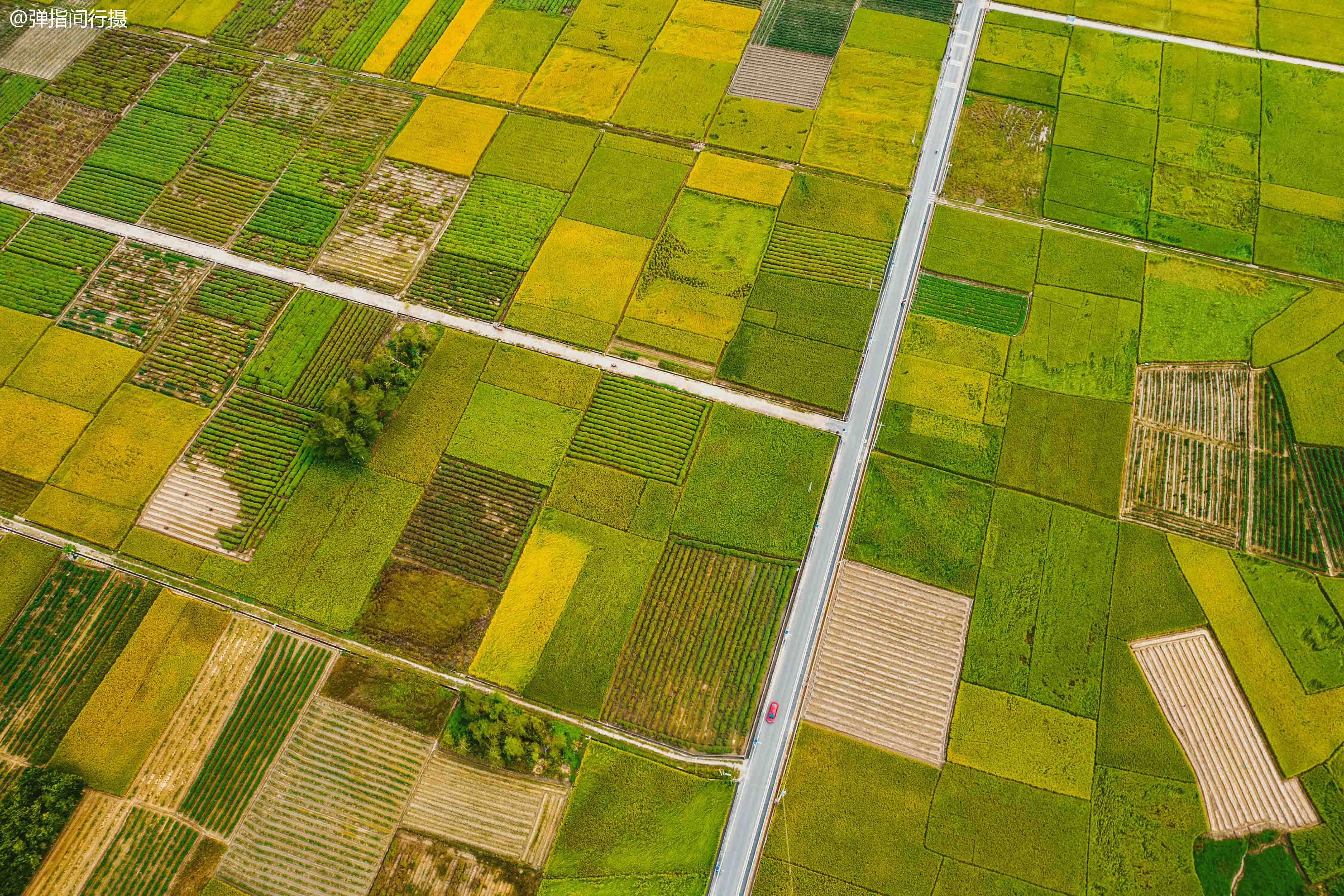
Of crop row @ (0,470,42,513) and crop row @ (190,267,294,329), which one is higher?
crop row @ (190,267,294,329)

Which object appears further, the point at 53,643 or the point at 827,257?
the point at 827,257

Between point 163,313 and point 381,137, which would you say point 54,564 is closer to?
point 163,313

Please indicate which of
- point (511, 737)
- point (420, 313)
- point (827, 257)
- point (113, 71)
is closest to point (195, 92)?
point (113, 71)

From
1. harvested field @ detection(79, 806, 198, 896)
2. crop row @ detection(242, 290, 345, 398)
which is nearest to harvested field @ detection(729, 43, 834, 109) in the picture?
crop row @ detection(242, 290, 345, 398)

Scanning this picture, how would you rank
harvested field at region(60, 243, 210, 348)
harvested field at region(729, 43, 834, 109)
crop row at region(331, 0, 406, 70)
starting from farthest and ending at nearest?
1. crop row at region(331, 0, 406, 70)
2. harvested field at region(729, 43, 834, 109)
3. harvested field at region(60, 243, 210, 348)

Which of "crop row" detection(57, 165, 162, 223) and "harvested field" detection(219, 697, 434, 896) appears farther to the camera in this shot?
"crop row" detection(57, 165, 162, 223)

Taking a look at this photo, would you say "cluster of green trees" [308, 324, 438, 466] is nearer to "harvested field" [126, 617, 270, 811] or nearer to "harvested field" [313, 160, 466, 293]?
"harvested field" [313, 160, 466, 293]

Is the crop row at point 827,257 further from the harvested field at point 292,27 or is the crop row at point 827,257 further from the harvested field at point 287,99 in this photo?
the harvested field at point 292,27

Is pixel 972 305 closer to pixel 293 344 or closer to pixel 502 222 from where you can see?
pixel 502 222
